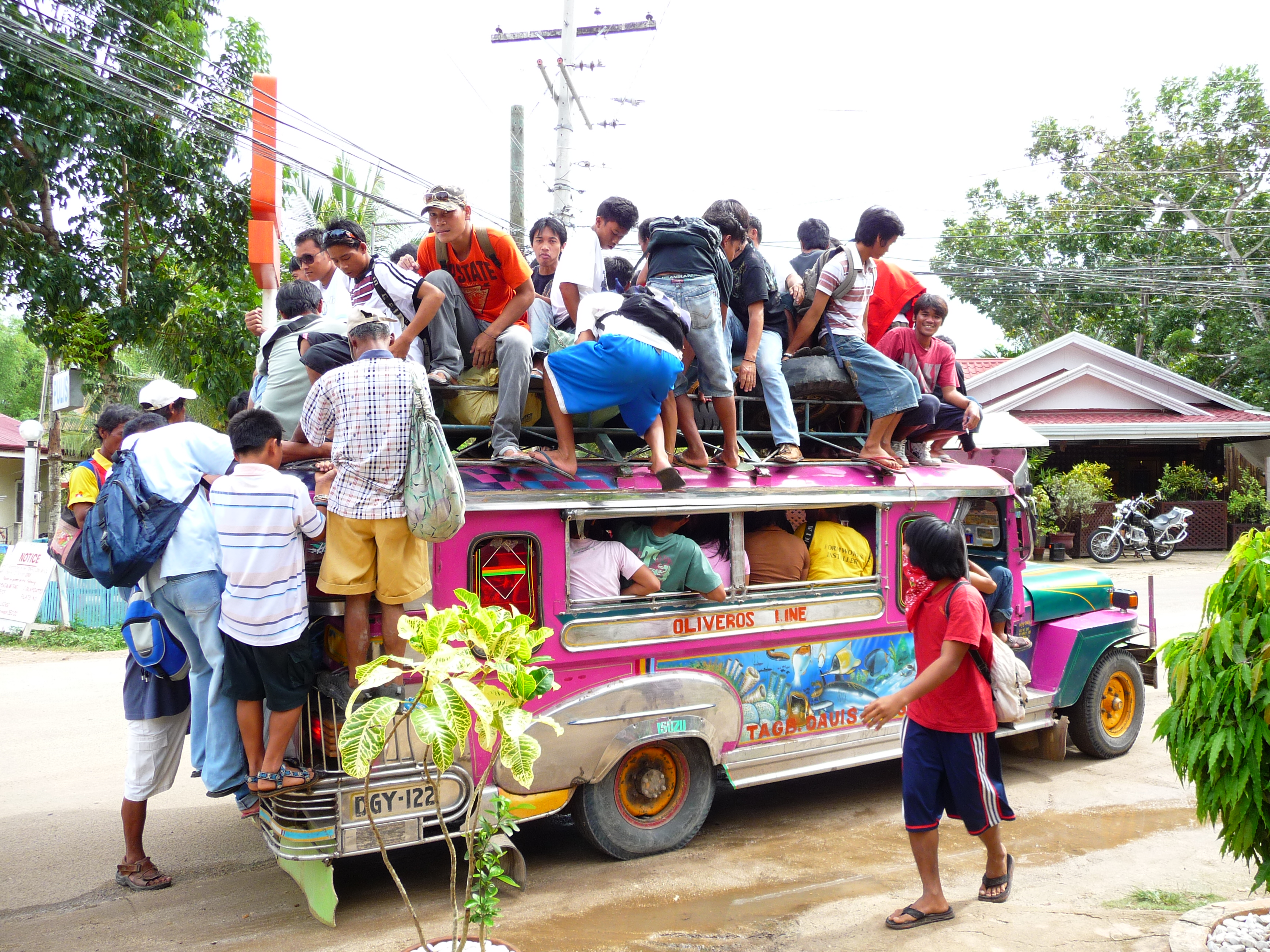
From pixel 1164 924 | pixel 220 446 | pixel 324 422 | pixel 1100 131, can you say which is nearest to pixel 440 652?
pixel 324 422

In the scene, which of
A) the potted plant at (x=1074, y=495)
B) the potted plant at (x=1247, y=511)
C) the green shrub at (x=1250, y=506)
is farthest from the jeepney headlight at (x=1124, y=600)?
the green shrub at (x=1250, y=506)

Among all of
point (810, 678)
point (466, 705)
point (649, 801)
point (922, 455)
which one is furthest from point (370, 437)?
point (922, 455)

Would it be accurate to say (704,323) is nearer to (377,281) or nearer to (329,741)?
(377,281)

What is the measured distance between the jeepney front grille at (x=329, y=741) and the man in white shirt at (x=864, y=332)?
3.25m

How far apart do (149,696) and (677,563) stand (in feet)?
8.78

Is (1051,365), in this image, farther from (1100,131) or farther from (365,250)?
(365,250)

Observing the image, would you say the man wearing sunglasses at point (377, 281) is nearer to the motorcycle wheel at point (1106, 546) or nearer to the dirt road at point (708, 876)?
the dirt road at point (708, 876)

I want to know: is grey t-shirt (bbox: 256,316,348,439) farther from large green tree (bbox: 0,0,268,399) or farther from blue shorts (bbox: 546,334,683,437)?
large green tree (bbox: 0,0,268,399)

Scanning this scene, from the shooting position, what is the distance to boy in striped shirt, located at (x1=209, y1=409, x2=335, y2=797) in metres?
3.91

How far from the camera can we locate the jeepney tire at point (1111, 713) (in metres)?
6.59

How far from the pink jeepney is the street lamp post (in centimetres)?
869

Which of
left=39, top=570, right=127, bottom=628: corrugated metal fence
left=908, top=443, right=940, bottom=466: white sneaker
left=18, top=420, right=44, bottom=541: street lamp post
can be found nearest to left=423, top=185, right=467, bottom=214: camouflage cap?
left=908, top=443, right=940, bottom=466: white sneaker

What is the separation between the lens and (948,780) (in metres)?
4.10

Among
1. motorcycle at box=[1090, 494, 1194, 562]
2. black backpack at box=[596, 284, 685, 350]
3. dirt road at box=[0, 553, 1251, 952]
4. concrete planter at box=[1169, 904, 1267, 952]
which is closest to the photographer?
concrete planter at box=[1169, 904, 1267, 952]
